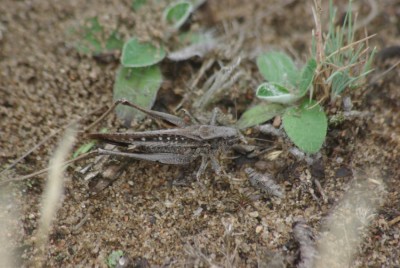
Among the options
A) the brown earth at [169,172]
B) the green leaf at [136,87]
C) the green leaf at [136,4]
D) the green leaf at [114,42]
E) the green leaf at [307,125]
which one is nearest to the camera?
the brown earth at [169,172]

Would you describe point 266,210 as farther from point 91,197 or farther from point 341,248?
point 91,197

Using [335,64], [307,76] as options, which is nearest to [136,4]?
[307,76]

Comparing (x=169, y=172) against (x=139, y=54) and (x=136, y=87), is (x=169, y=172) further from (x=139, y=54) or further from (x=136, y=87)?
(x=139, y=54)

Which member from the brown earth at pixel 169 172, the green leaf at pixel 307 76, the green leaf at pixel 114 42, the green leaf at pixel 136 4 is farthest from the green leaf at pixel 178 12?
the green leaf at pixel 307 76

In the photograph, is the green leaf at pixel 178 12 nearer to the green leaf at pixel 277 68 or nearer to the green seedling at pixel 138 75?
the green seedling at pixel 138 75

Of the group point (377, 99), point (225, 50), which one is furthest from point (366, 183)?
point (225, 50)

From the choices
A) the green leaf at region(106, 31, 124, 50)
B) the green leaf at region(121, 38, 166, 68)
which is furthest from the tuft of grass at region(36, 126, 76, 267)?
the green leaf at region(106, 31, 124, 50)

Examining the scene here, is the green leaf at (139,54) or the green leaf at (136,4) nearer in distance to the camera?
the green leaf at (139,54)
